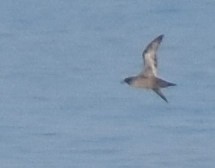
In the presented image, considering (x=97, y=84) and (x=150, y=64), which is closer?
(x=150, y=64)

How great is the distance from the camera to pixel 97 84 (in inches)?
483

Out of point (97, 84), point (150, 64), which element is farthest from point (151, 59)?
point (97, 84)

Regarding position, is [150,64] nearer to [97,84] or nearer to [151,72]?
[151,72]

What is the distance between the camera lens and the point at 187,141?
10.8m

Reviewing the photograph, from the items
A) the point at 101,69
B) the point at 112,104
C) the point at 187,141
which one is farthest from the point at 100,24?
the point at 187,141

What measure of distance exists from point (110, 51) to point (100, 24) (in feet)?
3.65

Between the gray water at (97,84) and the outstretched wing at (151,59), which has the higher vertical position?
the outstretched wing at (151,59)

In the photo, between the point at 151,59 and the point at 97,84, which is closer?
the point at 151,59

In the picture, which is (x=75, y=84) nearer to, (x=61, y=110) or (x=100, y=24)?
(x=61, y=110)

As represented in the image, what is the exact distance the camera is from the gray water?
35.0 feet

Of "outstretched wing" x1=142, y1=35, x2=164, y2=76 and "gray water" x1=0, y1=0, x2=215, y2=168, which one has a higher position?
"outstretched wing" x1=142, y1=35, x2=164, y2=76

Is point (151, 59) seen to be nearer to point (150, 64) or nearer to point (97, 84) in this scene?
point (150, 64)

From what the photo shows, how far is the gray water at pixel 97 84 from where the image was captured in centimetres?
1068

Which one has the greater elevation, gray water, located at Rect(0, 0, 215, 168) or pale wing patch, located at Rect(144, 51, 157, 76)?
pale wing patch, located at Rect(144, 51, 157, 76)
